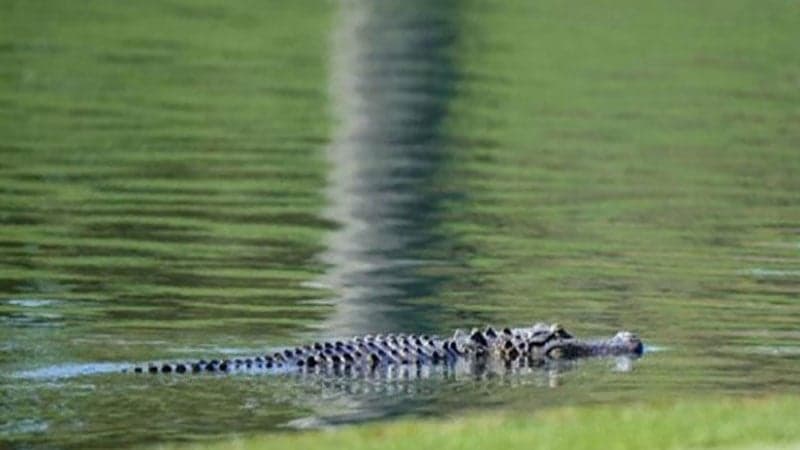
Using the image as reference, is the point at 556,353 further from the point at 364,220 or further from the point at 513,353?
the point at 364,220

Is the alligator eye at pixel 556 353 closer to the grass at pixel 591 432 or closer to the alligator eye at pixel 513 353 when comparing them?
the alligator eye at pixel 513 353

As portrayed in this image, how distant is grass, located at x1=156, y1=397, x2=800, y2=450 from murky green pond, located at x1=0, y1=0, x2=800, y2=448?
170cm

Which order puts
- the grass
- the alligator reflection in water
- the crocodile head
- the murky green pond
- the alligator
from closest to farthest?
1. the grass
2. the murky green pond
3. the alligator
4. the crocodile head
5. the alligator reflection in water

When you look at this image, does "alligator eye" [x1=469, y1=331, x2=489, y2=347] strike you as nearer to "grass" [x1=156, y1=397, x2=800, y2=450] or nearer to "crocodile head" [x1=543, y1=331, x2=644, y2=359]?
"crocodile head" [x1=543, y1=331, x2=644, y2=359]

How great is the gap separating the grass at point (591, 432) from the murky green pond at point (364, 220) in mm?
1697

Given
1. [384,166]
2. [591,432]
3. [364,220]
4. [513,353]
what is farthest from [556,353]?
[384,166]

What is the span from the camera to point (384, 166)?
3559 cm

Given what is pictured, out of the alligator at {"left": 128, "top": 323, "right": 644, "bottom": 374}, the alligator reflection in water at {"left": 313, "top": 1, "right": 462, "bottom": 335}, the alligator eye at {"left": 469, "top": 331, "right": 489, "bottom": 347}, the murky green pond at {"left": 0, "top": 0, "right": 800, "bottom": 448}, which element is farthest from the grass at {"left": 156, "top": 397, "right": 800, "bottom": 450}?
the alligator reflection in water at {"left": 313, "top": 1, "right": 462, "bottom": 335}

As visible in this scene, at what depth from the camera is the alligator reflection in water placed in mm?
22906

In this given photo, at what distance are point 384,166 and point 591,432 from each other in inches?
852

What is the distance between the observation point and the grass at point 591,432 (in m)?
13.7

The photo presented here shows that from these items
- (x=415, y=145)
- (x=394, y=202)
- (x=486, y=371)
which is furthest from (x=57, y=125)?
(x=486, y=371)

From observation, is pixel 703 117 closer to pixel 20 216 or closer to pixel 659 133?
pixel 659 133

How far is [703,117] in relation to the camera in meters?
43.7
